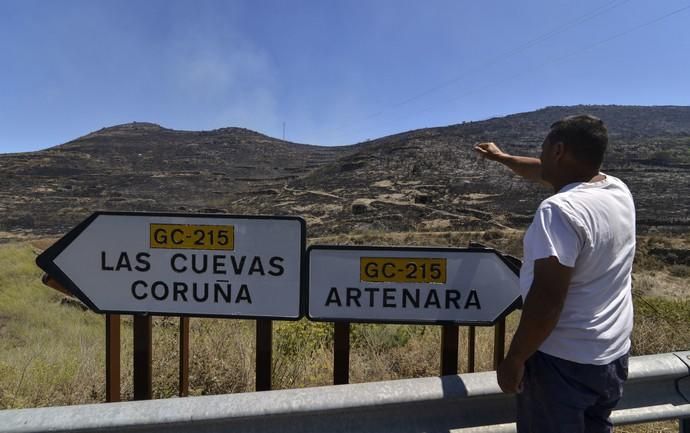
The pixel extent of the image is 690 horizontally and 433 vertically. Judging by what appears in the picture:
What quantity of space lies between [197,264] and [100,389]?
1.64 meters

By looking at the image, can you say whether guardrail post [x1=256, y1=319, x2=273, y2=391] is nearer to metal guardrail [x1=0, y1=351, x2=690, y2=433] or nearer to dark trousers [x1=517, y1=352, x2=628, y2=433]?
metal guardrail [x1=0, y1=351, x2=690, y2=433]

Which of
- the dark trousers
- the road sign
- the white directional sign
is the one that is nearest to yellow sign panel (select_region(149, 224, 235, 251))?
the road sign

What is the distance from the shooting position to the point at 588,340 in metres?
1.65

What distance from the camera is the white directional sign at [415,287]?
2.38m

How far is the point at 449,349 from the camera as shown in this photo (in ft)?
8.20

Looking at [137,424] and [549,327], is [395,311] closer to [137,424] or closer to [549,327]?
[549,327]

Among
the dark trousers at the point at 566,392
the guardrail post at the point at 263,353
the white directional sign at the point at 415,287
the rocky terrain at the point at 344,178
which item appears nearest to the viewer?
the dark trousers at the point at 566,392

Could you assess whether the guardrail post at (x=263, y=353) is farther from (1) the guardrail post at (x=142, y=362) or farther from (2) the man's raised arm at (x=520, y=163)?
(2) the man's raised arm at (x=520, y=163)

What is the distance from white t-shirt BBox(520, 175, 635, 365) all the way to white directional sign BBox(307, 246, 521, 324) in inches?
24.7

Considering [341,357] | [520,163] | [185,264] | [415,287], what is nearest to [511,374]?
[415,287]

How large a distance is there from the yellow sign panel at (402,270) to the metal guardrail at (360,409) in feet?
1.71

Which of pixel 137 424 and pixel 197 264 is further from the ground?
pixel 197 264

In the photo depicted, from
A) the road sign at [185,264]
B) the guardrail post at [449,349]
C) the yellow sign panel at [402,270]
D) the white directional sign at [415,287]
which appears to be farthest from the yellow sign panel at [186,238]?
the guardrail post at [449,349]

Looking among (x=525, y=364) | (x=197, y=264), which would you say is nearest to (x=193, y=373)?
(x=197, y=264)
